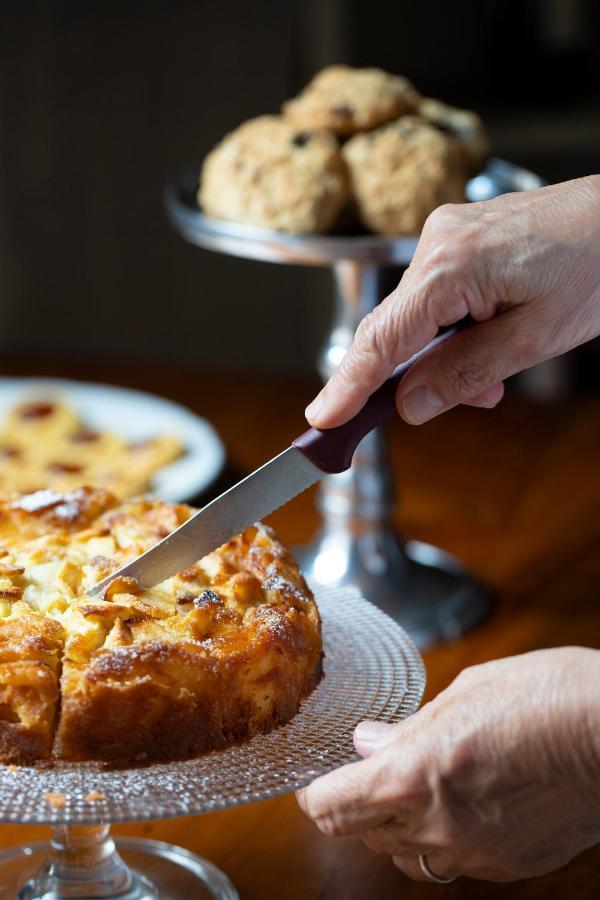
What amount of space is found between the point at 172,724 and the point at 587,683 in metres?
0.30

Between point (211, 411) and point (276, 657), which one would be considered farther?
point (211, 411)

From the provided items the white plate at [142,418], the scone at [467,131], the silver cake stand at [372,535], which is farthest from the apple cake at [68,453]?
the scone at [467,131]

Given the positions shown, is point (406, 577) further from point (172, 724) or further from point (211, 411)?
point (172, 724)

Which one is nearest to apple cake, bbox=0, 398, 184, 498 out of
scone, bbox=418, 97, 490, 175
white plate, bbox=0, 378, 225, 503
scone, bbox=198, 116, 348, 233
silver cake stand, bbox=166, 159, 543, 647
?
white plate, bbox=0, 378, 225, 503

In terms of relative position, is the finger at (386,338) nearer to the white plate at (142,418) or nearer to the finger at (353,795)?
the finger at (353,795)

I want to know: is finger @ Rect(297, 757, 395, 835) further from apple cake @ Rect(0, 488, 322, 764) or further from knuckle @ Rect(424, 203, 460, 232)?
knuckle @ Rect(424, 203, 460, 232)

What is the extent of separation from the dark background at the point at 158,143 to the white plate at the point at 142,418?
0.69 meters

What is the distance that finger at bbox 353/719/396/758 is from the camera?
908mm

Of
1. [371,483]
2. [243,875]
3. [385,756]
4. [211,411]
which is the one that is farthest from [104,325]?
[385,756]

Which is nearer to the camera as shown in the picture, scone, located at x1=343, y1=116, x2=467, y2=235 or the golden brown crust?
the golden brown crust

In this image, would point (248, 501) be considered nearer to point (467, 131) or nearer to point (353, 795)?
point (353, 795)

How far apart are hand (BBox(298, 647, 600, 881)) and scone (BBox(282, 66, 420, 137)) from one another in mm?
Result: 1003

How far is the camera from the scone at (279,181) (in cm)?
159

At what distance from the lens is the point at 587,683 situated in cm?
87
